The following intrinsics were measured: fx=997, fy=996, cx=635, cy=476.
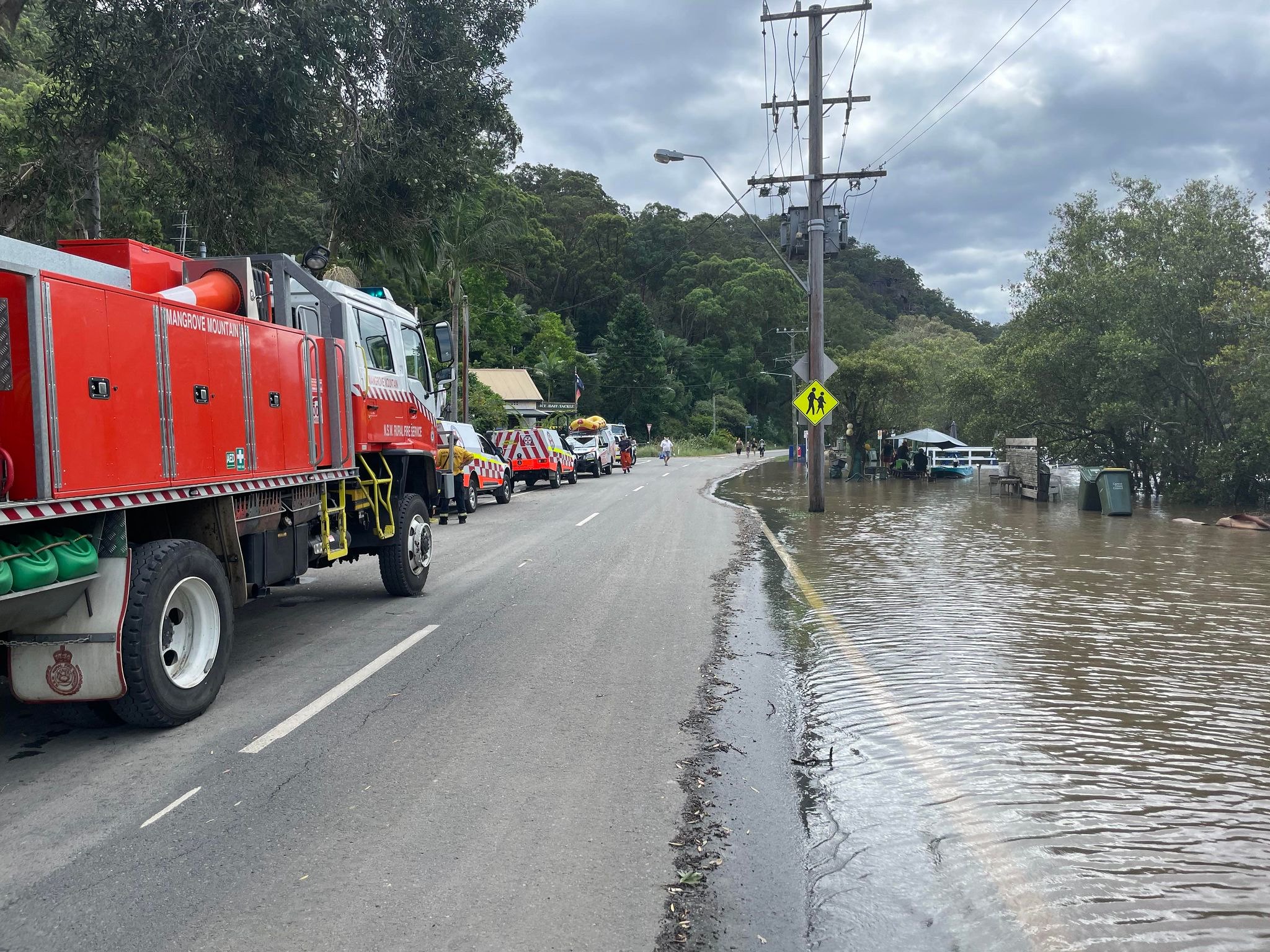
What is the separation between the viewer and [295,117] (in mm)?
12992

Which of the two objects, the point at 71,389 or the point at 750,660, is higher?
the point at 71,389

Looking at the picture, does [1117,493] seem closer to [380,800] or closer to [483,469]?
[483,469]

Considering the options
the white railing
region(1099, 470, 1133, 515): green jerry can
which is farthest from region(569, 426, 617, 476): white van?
region(1099, 470, 1133, 515): green jerry can

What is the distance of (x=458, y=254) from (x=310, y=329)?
30.4m

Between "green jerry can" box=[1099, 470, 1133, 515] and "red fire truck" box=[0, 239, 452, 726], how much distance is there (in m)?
16.6

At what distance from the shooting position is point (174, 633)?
6188 millimetres

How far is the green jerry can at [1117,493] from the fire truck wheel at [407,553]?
1546 centimetres

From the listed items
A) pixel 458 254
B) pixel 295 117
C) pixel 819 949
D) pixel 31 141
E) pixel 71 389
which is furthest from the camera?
pixel 458 254

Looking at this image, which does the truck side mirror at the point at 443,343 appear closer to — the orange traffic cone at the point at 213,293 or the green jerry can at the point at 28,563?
the orange traffic cone at the point at 213,293

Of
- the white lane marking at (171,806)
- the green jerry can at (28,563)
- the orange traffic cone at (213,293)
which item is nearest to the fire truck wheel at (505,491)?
the orange traffic cone at (213,293)

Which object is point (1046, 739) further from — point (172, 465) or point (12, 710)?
point (12, 710)

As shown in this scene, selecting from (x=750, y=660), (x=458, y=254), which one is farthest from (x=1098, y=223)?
(x=750, y=660)

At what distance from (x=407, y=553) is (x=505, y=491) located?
1519 cm

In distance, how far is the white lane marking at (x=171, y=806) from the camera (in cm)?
454
